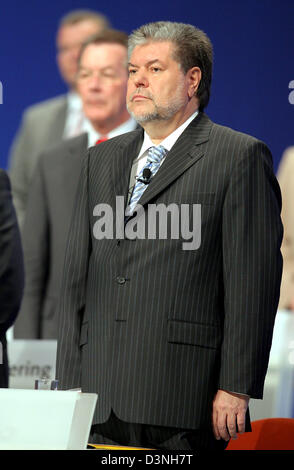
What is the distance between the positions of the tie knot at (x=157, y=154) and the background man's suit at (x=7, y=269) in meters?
0.67

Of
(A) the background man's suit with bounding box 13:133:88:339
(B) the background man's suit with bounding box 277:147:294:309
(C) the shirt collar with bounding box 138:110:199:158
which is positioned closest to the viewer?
(C) the shirt collar with bounding box 138:110:199:158

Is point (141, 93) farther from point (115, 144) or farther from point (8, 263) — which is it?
point (8, 263)

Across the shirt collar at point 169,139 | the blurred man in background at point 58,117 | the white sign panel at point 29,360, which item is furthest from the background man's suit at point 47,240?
the shirt collar at point 169,139

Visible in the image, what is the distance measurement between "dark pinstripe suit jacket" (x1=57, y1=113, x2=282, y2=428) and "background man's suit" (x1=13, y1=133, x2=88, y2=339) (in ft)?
5.02

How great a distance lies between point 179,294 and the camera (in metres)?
2.17

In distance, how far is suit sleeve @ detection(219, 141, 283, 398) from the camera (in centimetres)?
212

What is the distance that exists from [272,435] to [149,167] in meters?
0.73

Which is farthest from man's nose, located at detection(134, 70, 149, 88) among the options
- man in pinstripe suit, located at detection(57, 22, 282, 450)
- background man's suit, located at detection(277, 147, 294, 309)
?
background man's suit, located at detection(277, 147, 294, 309)

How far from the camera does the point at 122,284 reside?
2.21 meters

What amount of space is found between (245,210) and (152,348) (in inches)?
15.4

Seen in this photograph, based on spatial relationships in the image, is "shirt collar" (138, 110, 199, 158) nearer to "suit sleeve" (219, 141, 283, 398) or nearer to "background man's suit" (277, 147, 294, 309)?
"suit sleeve" (219, 141, 283, 398)

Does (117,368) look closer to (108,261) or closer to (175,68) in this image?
(108,261)

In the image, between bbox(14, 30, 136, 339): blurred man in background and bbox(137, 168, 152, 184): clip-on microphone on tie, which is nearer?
bbox(137, 168, 152, 184): clip-on microphone on tie
